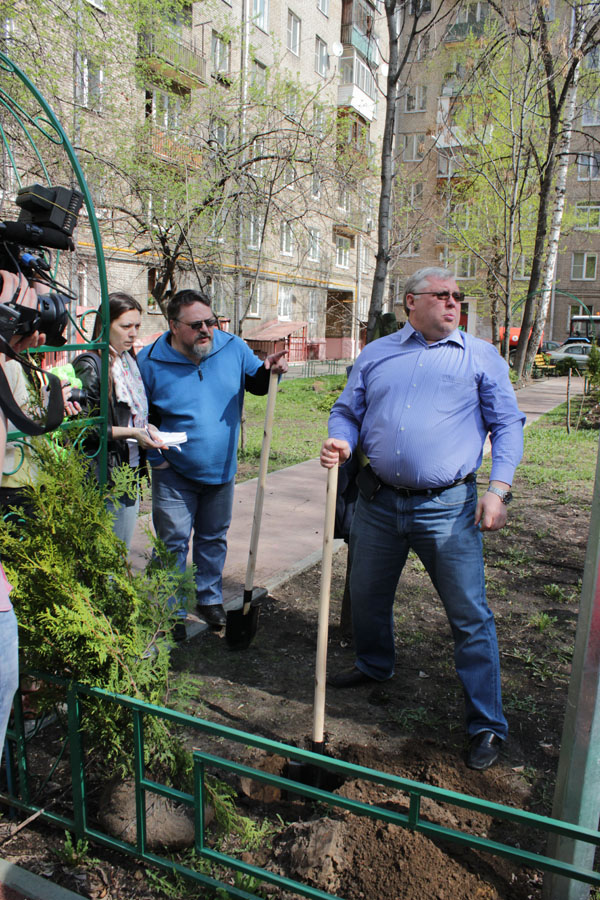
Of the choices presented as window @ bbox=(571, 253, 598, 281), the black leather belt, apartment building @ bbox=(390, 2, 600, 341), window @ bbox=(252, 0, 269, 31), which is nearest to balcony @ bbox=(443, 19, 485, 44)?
apartment building @ bbox=(390, 2, 600, 341)

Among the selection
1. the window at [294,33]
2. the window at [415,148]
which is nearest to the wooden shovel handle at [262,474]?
the window at [415,148]

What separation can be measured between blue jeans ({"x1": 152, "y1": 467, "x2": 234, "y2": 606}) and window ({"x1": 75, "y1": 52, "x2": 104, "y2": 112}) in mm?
8538

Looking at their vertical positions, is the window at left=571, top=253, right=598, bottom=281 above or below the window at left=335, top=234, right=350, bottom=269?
above

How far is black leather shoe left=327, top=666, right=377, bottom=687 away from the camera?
135 inches

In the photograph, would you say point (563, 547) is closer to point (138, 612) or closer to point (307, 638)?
point (307, 638)

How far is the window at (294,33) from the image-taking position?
2836 centimetres

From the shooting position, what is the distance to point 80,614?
2166 millimetres

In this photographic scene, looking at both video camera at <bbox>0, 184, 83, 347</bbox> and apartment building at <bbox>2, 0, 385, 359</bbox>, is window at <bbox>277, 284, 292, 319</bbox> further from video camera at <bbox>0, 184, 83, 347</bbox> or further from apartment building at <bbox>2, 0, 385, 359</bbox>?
video camera at <bbox>0, 184, 83, 347</bbox>

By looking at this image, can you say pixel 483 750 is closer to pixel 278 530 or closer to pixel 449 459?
pixel 449 459

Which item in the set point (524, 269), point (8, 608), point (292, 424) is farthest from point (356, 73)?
point (8, 608)

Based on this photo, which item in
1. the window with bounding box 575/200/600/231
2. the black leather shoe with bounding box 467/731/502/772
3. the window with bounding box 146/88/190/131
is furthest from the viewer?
the window with bounding box 575/200/600/231

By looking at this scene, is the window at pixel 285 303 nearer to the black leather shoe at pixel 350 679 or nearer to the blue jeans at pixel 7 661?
the black leather shoe at pixel 350 679

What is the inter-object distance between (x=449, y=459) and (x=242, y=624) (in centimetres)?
160

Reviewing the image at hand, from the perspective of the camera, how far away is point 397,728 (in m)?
3.10
